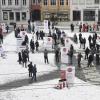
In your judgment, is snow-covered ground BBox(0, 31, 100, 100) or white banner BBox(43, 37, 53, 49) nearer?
snow-covered ground BBox(0, 31, 100, 100)

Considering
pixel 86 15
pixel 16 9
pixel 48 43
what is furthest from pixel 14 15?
pixel 48 43

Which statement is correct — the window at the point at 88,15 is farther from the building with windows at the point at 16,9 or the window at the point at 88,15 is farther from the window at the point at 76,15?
the building with windows at the point at 16,9

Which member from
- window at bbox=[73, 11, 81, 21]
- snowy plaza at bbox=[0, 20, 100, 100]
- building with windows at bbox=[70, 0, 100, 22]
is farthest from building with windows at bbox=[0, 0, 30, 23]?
snowy plaza at bbox=[0, 20, 100, 100]

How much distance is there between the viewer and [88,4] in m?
94.6

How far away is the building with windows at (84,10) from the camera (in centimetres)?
9406

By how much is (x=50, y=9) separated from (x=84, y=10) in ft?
21.0

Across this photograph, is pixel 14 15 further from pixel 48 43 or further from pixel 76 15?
pixel 48 43

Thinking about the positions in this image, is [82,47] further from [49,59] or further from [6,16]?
[6,16]

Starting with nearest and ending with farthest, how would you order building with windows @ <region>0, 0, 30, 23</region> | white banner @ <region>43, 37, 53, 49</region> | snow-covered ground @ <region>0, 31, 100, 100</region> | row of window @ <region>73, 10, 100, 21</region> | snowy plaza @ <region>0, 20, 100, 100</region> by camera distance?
1. snow-covered ground @ <region>0, 31, 100, 100</region>
2. snowy plaza @ <region>0, 20, 100, 100</region>
3. white banner @ <region>43, 37, 53, 49</region>
4. row of window @ <region>73, 10, 100, 21</region>
5. building with windows @ <region>0, 0, 30, 23</region>

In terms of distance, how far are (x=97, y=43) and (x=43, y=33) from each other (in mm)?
7776

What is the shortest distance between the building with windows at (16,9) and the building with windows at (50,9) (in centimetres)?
137

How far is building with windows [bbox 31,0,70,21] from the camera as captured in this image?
311 ft

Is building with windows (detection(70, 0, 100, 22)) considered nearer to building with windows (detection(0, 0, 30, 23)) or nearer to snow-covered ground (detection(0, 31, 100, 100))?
building with windows (detection(0, 0, 30, 23))

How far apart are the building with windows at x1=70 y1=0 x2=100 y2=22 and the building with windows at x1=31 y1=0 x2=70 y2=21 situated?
967mm
